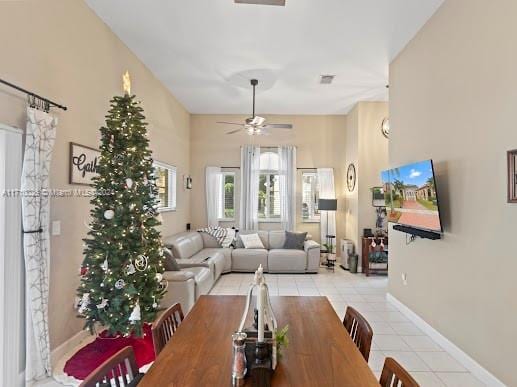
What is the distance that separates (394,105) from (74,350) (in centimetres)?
495

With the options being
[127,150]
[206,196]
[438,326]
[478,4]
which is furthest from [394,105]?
[206,196]

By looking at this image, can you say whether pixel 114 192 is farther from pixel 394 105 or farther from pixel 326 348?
pixel 394 105

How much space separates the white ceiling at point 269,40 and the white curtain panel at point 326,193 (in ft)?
6.80

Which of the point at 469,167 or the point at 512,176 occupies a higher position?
the point at 469,167

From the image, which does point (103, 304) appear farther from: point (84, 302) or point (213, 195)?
point (213, 195)

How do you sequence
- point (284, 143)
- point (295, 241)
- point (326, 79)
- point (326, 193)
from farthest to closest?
point (284, 143), point (326, 193), point (295, 241), point (326, 79)

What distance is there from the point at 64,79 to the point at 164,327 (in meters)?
2.61

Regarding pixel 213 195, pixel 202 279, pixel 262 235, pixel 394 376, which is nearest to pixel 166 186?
pixel 213 195

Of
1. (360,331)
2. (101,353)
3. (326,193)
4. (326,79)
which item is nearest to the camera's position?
(360,331)

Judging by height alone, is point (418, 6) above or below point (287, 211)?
above

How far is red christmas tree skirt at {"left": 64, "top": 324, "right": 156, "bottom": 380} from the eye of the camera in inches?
111

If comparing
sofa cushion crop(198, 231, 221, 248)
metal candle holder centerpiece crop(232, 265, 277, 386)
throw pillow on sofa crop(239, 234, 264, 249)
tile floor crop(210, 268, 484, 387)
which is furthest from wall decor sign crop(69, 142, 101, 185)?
throw pillow on sofa crop(239, 234, 264, 249)

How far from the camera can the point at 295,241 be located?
7.11m

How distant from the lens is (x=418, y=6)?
3.55 meters
